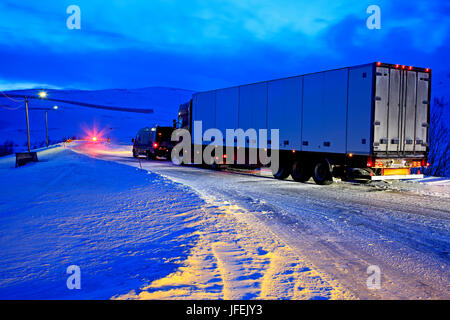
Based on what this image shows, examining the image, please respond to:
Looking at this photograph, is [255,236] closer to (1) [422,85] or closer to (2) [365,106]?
(2) [365,106]

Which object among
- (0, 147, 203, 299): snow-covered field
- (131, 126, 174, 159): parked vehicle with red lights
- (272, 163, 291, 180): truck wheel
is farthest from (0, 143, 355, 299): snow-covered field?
(131, 126, 174, 159): parked vehicle with red lights

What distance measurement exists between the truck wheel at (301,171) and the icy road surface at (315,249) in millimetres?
3834

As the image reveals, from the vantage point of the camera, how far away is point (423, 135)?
12.4m

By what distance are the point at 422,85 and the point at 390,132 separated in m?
2.19

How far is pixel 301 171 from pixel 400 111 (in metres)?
4.28

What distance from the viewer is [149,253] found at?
5102mm

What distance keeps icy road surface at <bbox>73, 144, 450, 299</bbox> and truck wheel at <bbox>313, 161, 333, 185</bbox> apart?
2674 mm

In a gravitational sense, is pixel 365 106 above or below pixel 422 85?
below

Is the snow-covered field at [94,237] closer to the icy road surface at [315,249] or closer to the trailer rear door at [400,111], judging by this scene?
the icy road surface at [315,249]

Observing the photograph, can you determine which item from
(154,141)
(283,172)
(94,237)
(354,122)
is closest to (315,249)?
(94,237)

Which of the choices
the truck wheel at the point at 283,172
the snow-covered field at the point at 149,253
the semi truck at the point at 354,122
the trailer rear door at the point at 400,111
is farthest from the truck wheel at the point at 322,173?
the snow-covered field at the point at 149,253

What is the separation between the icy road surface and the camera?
400 cm
